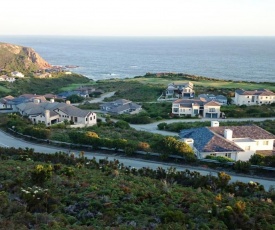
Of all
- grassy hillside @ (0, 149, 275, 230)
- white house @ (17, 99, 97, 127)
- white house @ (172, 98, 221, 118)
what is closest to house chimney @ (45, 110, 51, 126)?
white house @ (17, 99, 97, 127)

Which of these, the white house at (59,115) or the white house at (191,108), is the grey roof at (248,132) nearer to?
the white house at (59,115)

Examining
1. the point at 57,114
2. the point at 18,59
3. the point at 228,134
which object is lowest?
the point at 57,114

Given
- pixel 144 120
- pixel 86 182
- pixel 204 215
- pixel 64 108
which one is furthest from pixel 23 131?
pixel 204 215

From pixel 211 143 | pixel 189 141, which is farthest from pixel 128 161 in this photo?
pixel 211 143

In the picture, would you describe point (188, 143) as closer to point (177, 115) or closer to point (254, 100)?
point (177, 115)

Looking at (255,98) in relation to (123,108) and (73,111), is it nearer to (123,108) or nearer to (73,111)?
(123,108)

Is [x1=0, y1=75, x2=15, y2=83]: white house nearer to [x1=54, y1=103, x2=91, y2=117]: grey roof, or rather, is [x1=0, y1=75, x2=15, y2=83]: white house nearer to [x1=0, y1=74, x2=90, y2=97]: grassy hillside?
[x1=0, y1=74, x2=90, y2=97]: grassy hillside
